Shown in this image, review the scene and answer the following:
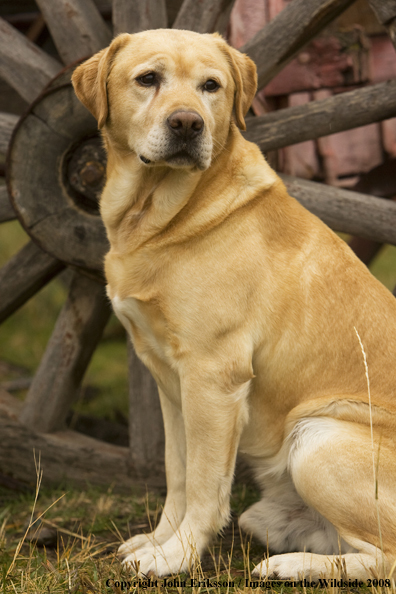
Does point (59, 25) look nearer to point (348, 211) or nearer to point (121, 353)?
point (348, 211)

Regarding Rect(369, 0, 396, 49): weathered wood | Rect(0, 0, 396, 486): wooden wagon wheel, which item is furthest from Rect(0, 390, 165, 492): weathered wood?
Rect(369, 0, 396, 49): weathered wood

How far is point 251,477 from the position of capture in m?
2.92

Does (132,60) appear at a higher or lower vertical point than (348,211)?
higher

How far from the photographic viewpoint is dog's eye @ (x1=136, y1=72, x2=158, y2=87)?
2.12 m

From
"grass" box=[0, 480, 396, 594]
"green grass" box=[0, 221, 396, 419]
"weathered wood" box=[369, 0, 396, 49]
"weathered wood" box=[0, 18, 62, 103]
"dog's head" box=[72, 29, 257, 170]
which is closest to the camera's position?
"grass" box=[0, 480, 396, 594]

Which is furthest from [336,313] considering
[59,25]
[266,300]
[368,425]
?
[59,25]

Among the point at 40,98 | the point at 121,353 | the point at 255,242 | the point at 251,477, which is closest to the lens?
the point at 255,242

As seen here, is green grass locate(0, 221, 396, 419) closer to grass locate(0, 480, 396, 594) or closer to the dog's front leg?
grass locate(0, 480, 396, 594)

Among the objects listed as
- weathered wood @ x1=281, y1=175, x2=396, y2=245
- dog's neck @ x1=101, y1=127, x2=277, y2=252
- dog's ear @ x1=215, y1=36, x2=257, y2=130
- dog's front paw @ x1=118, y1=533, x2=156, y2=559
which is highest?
dog's ear @ x1=215, y1=36, x2=257, y2=130

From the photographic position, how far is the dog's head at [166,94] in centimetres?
202

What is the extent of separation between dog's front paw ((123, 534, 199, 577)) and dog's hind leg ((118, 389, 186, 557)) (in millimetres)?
162

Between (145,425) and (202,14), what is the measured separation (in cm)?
184

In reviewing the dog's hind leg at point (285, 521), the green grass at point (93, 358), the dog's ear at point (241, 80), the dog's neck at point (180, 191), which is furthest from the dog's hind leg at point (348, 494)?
the green grass at point (93, 358)

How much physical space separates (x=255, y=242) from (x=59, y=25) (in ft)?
4.63
